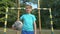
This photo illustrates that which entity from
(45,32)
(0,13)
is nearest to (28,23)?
(45,32)

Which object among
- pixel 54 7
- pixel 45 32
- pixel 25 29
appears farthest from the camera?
pixel 54 7

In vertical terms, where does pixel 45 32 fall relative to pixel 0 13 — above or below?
below

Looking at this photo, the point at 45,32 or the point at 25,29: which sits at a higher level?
the point at 25,29

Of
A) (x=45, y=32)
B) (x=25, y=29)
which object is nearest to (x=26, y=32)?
(x=25, y=29)

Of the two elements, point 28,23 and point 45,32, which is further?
point 45,32

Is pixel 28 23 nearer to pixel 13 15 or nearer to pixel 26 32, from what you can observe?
pixel 26 32

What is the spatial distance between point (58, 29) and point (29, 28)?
376cm

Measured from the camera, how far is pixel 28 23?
13.9 feet

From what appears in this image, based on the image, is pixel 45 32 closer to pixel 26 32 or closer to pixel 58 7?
pixel 58 7

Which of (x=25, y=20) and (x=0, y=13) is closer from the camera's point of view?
(x=25, y=20)

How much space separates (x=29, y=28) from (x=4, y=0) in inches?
153

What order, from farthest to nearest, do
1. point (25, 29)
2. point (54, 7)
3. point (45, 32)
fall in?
1. point (54, 7)
2. point (45, 32)
3. point (25, 29)

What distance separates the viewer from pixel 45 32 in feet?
24.3

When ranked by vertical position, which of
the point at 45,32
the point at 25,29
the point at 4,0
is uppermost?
the point at 4,0
